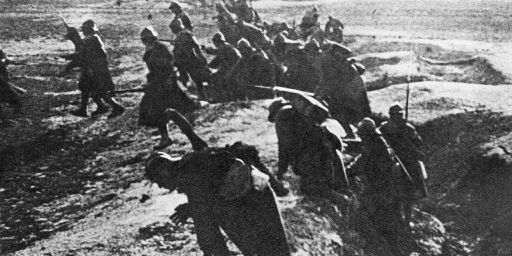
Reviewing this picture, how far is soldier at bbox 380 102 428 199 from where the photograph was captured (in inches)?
270

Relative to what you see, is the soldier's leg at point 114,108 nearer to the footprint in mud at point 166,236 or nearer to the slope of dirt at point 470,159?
the slope of dirt at point 470,159

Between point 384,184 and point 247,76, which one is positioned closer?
point 384,184

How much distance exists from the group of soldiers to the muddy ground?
548 mm

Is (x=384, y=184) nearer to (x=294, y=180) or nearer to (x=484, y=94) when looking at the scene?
(x=294, y=180)

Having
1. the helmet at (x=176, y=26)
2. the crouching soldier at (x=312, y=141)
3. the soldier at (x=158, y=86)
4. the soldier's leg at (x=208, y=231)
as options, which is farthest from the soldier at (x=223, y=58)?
the soldier's leg at (x=208, y=231)

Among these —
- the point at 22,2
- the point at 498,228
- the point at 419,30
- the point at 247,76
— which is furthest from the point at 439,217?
the point at 22,2

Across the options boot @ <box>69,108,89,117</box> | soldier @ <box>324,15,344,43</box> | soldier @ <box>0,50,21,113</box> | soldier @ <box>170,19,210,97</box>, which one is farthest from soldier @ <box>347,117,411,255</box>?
soldier @ <box>324,15,344,43</box>

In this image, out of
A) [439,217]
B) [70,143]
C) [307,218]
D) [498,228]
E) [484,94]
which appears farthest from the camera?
[484,94]

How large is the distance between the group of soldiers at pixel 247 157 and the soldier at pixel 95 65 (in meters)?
0.02

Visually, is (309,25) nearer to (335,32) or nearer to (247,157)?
(335,32)

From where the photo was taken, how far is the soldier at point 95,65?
1041 centimetres

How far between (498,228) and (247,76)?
5455mm

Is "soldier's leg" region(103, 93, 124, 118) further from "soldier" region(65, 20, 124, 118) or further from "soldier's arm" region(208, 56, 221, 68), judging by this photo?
"soldier's arm" region(208, 56, 221, 68)

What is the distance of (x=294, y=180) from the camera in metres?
7.38
